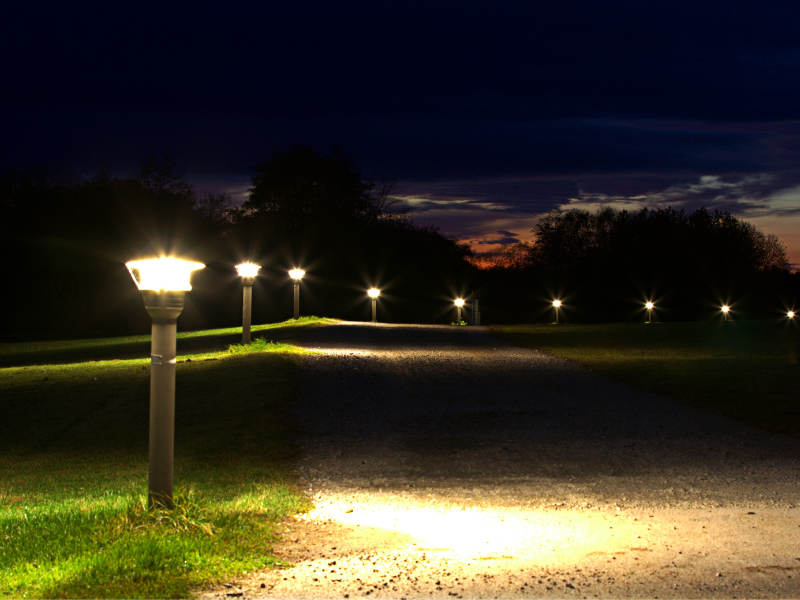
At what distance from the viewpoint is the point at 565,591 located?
11.0 ft

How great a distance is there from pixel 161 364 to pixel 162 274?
0.58m

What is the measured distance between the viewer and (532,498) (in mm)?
5250

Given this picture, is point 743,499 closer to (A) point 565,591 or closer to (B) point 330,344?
(A) point 565,591

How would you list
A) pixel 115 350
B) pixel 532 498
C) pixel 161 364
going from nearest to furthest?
pixel 161 364
pixel 532 498
pixel 115 350

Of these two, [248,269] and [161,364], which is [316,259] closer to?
[248,269]

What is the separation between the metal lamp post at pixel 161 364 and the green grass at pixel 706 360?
22.7 feet

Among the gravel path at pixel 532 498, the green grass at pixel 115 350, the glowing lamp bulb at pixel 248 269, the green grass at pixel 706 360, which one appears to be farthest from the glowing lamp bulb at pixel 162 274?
the green grass at pixel 115 350

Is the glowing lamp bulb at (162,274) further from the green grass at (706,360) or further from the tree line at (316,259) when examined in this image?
the tree line at (316,259)

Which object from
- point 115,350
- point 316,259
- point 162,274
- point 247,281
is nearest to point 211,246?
point 316,259

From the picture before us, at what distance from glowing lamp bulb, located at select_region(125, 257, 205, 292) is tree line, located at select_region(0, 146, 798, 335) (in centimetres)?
2466

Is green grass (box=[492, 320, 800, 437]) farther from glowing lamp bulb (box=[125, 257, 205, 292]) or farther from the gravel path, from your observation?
glowing lamp bulb (box=[125, 257, 205, 292])

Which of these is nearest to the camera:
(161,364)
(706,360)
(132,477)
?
(161,364)

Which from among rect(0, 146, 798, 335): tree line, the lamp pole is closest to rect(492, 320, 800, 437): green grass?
the lamp pole

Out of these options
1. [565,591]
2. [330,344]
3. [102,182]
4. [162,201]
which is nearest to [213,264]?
[162,201]
